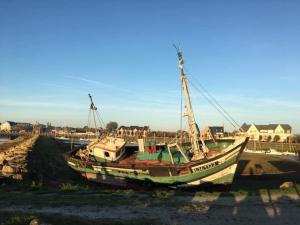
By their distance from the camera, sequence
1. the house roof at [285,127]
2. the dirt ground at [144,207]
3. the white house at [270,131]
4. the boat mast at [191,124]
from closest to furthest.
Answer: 1. the dirt ground at [144,207]
2. the boat mast at [191,124]
3. the white house at [270,131]
4. the house roof at [285,127]

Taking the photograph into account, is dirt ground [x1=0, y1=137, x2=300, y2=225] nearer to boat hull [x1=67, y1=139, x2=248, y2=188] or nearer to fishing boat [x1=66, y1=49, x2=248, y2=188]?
boat hull [x1=67, y1=139, x2=248, y2=188]

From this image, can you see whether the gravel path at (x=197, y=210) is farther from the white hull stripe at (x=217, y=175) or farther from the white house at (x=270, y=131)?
the white house at (x=270, y=131)

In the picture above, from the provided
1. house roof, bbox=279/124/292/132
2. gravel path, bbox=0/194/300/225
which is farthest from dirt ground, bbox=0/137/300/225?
house roof, bbox=279/124/292/132

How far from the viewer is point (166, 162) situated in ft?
98.7

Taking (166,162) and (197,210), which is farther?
(166,162)

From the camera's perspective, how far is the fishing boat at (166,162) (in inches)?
1068

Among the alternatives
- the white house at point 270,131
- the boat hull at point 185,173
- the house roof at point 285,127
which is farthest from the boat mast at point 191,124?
the house roof at point 285,127

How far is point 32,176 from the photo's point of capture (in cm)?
3022

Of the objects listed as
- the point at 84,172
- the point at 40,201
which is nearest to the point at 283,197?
the point at 40,201

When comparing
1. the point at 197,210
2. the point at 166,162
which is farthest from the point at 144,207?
the point at 166,162

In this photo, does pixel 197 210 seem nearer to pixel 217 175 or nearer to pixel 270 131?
pixel 217 175

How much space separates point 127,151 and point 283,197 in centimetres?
2039

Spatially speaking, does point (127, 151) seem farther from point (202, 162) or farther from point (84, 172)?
point (202, 162)

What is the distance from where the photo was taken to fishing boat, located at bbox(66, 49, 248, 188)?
27125 mm
